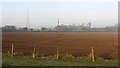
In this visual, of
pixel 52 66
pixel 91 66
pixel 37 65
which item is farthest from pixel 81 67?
pixel 37 65

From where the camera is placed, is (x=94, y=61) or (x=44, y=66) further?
(x=94, y=61)

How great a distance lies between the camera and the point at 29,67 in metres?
9.65

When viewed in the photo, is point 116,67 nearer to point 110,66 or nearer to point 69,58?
point 110,66

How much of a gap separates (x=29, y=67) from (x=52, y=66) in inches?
39.0

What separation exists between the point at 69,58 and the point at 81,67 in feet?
8.04

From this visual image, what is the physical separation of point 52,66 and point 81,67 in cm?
121

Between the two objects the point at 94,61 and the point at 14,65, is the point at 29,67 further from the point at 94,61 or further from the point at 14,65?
the point at 94,61

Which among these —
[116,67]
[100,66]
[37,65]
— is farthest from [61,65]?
[116,67]

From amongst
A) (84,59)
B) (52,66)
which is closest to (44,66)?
(52,66)

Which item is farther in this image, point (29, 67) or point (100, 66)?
point (100, 66)

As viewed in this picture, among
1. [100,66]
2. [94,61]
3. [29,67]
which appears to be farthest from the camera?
[94,61]

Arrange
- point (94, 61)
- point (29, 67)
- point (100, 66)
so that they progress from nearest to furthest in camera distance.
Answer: point (29, 67) < point (100, 66) < point (94, 61)

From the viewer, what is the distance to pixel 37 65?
10133 mm

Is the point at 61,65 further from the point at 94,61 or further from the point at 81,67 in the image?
the point at 94,61
